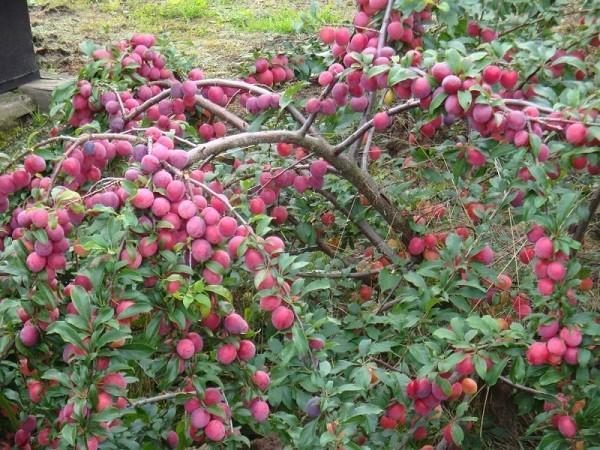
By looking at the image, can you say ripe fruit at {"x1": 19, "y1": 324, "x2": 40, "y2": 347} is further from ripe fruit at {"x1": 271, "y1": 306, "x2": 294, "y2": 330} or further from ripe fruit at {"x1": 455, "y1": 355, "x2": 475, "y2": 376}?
ripe fruit at {"x1": 455, "y1": 355, "x2": 475, "y2": 376}

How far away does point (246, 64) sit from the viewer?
234cm

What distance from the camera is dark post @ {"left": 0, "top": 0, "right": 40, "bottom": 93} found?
4.42 metres

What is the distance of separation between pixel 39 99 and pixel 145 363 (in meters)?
3.23

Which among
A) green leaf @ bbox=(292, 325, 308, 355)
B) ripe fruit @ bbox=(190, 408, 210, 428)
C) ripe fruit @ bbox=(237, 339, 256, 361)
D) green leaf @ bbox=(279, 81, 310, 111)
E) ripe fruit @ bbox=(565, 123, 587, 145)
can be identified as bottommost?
ripe fruit @ bbox=(190, 408, 210, 428)

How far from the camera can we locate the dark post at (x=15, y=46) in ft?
14.5

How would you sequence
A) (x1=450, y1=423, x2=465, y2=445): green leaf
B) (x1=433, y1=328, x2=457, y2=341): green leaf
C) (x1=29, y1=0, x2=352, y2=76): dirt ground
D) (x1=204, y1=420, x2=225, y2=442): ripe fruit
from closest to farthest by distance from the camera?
1. (x1=204, y1=420, x2=225, y2=442): ripe fruit
2. (x1=433, y1=328, x2=457, y2=341): green leaf
3. (x1=450, y1=423, x2=465, y2=445): green leaf
4. (x1=29, y1=0, x2=352, y2=76): dirt ground

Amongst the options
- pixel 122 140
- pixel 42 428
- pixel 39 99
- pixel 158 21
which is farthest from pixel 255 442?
pixel 158 21

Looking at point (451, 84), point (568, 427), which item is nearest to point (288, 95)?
point (451, 84)

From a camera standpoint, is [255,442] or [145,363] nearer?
[145,363]

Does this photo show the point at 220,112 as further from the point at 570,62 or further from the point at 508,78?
the point at 570,62

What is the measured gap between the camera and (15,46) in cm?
452

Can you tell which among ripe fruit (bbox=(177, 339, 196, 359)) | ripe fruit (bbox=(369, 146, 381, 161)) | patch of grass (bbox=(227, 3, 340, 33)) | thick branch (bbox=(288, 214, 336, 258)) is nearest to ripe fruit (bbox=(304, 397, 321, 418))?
ripe fruit (bbox=(177, 339, 196, 359))

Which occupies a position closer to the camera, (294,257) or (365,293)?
(294,257)

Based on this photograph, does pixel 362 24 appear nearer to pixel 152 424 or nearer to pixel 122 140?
pixel 122 140
